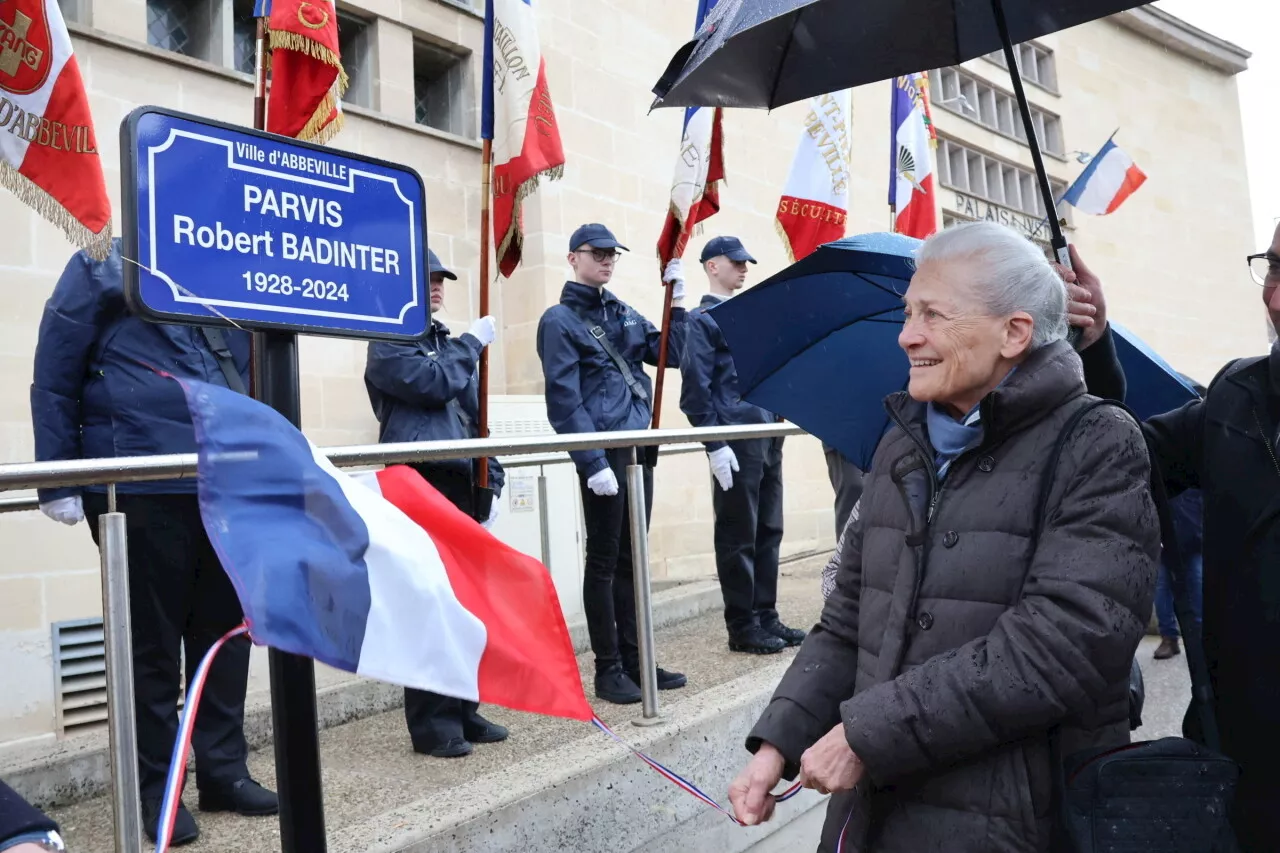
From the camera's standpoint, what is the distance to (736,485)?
5062mm

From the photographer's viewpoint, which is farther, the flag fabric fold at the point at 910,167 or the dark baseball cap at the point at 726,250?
the flag fabric fold at the point at 910,167

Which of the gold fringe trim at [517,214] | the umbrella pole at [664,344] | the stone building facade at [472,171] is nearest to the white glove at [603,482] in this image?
the umbrella pole at [664,344]

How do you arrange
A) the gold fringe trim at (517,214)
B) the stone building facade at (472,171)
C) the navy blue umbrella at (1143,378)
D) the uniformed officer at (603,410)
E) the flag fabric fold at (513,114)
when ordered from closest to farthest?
the navy blue umbrella at (1143,378) → the flag fabric fold at (513,114) → the gold fringe trim at (517,214) → the uniformed officer at (603,410) → the stone building facade at (472,171)

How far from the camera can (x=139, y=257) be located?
152 centimetres

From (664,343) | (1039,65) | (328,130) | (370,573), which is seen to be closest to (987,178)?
(1039,65)

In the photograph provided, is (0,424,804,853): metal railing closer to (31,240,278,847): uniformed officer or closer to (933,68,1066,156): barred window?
(31,240,278,847): uniformed officer

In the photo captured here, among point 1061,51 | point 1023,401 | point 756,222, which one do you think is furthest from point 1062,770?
point 1061,51

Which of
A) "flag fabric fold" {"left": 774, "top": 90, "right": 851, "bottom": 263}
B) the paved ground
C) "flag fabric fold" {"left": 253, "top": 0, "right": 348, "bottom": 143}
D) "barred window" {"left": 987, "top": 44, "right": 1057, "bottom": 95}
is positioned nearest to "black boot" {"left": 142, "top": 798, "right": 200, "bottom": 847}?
the paved ground

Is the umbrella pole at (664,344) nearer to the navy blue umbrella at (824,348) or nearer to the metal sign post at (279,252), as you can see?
the navy blue umbrella at (824,348)

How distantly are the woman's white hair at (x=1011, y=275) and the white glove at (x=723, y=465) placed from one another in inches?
117

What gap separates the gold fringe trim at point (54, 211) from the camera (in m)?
2.80

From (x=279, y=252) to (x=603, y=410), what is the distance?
2876 mm

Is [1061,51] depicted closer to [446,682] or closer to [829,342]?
[829,342]

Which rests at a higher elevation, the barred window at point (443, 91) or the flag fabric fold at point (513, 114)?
the barred window at point (443, 91)
